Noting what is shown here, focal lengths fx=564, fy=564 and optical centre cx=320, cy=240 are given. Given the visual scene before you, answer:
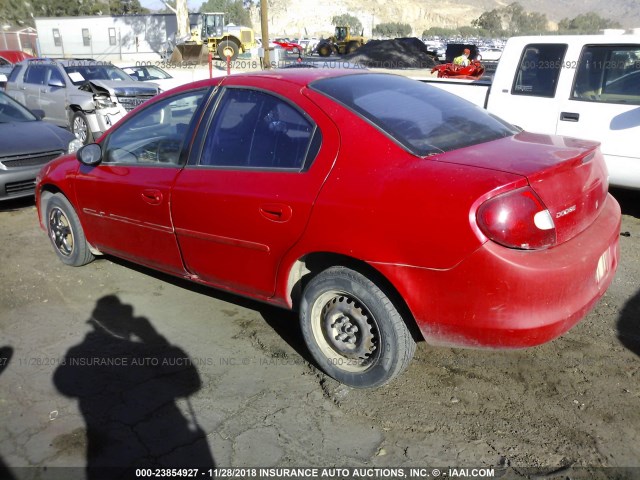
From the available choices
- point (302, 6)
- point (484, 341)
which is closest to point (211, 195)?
point (484, 341)

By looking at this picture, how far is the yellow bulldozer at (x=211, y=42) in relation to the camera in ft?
109

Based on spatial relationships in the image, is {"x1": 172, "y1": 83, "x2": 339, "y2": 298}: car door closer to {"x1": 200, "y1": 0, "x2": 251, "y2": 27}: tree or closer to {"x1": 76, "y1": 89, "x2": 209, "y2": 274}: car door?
{"x1": 76, "y1": 89, "x2": 209, "y2": 274}: car door

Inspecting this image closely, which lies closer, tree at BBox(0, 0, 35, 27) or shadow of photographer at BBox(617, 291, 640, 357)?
shadow of photographer at BBox(617, 291, 640, 357)

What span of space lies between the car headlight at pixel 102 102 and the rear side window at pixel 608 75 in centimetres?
790

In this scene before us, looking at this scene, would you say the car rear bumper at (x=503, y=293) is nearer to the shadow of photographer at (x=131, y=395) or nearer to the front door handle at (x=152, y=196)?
the shadow of photographer at (x=131, y=395)

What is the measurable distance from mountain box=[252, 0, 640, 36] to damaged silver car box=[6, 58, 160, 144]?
9676cm

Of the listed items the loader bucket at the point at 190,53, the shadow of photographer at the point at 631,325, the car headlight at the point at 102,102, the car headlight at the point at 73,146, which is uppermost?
the loader bucket at the point at 190,53

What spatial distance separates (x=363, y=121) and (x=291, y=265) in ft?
2.88

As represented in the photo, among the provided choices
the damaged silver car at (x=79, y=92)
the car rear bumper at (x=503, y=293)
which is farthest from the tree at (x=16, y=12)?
the car rear bumper at (x=503, y=293)

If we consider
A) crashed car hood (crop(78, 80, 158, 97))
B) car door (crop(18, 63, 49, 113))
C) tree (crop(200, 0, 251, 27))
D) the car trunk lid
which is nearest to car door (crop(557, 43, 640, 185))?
the car trunk lid

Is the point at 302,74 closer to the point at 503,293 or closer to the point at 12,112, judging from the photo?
the point at 503,293

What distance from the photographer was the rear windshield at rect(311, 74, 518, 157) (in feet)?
9.84

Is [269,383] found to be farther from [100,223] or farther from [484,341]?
[100,223]

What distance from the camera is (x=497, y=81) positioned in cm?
646
